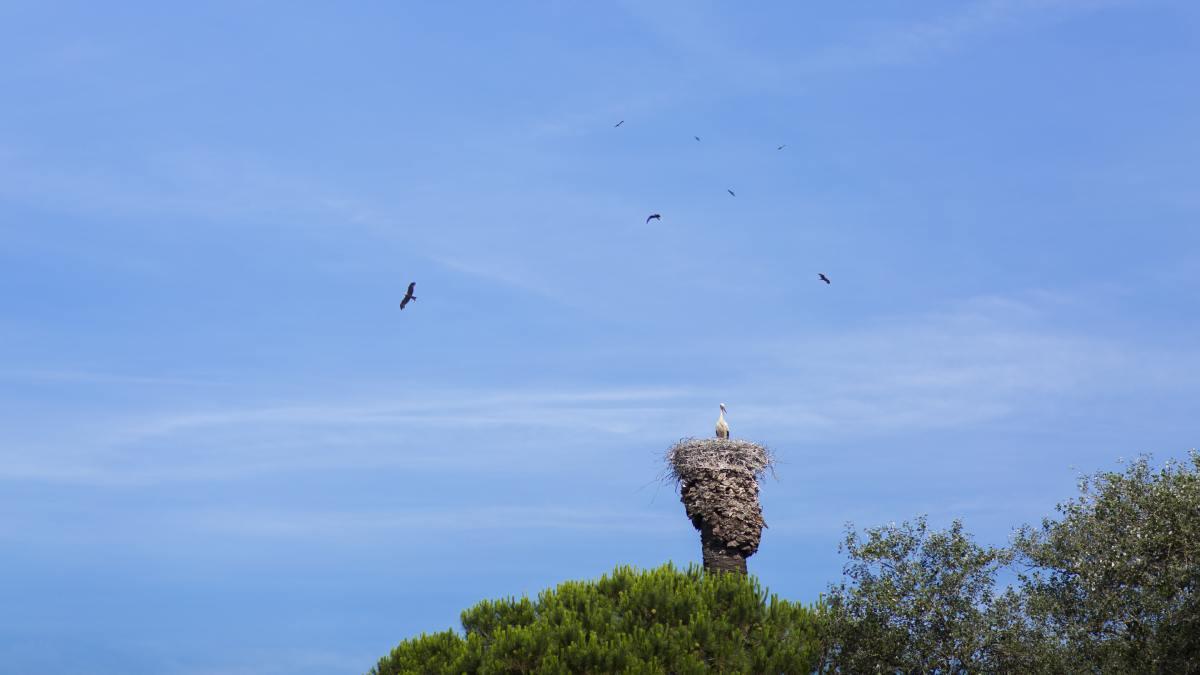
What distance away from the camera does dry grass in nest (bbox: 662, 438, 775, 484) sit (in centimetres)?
3825

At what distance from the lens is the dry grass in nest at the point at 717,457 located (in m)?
38.2

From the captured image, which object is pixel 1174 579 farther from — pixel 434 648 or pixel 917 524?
pixel 434 648

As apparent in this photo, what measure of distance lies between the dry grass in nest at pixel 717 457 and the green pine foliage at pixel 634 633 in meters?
4.18

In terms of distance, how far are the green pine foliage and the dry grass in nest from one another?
418cm

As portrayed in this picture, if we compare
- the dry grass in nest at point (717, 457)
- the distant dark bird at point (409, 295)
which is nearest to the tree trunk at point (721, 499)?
the dry grass in nest at point (717, 457)

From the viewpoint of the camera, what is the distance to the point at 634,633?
30.8m

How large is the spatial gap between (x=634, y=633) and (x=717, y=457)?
866 centimetres

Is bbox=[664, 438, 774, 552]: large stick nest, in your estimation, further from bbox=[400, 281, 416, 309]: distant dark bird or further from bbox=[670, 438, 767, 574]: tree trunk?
bbox=[400, 281, 416, 309]: distant dark bird

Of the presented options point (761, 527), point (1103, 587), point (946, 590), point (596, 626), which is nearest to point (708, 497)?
point (761, 527)

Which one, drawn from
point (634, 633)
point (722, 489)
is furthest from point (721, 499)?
point (634, 633)

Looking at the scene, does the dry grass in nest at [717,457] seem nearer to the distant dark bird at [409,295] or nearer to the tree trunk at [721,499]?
the tree trunk at [721,499]

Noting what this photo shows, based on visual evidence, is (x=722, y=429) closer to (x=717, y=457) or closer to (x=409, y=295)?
(x=717, y=457)

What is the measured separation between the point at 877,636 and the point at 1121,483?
6.71 m

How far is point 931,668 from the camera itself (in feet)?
93.1
